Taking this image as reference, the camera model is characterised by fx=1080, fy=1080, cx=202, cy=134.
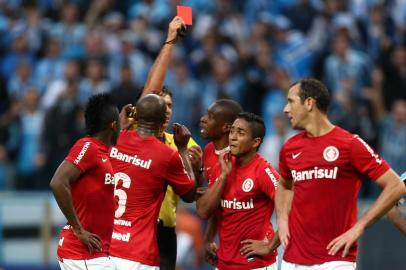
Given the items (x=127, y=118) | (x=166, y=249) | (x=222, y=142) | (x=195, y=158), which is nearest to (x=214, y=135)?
(x=222, y=142)

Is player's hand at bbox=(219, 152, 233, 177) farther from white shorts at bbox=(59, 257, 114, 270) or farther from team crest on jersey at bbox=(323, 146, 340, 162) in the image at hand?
white shorts at bbox=(59, 257, 114, 270)

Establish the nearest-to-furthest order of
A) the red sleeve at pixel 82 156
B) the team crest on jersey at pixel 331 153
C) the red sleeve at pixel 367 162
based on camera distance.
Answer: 1. the red sleeve at pixel 367 162
2. the team crest on jersey at pixel 331 153
3. the red sleeve at pixel 82 156

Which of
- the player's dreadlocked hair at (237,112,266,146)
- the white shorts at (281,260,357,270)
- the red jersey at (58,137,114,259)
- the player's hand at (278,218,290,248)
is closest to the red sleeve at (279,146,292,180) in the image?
the player's hand at (278,218,290,248)

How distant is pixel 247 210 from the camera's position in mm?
9602

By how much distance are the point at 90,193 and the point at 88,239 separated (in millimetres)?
392

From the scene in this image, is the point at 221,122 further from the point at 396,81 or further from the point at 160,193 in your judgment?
the point at 396,81

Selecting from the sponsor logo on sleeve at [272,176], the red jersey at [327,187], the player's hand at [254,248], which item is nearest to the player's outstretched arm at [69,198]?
the player's hand at [254,248]

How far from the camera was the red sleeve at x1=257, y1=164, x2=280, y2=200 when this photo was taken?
31.0 ft

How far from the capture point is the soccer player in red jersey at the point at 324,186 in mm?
8375

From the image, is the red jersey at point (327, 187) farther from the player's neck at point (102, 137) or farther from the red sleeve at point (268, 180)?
the player's neck at point (102, 137)

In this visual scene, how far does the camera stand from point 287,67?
18.0 metres

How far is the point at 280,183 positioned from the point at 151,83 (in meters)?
1.74

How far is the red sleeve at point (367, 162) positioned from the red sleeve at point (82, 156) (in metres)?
2.22

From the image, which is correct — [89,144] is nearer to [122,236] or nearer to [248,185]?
[122,236]
